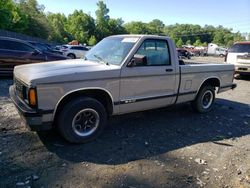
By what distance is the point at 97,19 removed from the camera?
318ft

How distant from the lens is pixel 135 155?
14.7 ft

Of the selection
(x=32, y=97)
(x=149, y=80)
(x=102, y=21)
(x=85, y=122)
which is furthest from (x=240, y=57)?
(x=102, y=21)

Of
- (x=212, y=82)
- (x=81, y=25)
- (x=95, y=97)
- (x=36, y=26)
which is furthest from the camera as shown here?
(x=81, y=25)

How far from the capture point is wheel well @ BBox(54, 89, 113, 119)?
451cm

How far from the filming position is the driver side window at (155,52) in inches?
214

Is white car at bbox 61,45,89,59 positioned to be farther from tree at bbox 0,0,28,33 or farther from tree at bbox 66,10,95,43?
tree at bbox 66,10,95,43

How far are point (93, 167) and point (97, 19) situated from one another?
97128mm

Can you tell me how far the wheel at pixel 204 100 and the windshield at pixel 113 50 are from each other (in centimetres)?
247

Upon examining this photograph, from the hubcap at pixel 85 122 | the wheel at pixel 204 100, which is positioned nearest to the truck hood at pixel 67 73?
the hubcap at pixel 85 122

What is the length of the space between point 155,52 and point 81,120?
6.89 feet

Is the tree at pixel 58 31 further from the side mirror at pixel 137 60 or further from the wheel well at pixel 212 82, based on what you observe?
the side mirror at pixel 137 60

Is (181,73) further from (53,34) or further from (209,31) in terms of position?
(209,31)

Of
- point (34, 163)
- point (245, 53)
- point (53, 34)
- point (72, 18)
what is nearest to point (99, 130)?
point (34, 163)

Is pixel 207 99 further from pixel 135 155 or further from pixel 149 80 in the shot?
pixel 135 155
